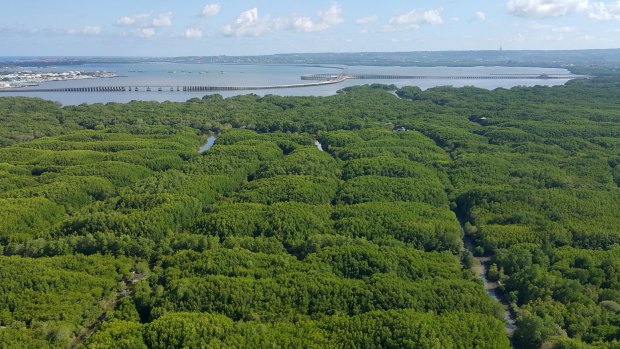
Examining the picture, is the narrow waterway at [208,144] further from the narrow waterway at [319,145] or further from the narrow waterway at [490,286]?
the narrow waterway at [490,286]

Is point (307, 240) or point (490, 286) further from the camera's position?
point (307, 240)

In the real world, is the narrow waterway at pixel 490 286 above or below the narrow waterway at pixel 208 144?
below

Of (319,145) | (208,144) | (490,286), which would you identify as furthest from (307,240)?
(208,144)

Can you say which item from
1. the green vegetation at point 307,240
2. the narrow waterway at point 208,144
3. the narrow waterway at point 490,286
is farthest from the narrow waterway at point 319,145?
the narrow waterway at point 490,286

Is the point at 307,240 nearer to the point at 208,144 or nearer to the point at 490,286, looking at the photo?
the point at 490,286

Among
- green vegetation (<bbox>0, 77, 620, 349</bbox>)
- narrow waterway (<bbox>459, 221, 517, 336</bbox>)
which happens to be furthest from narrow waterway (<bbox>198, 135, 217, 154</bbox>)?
narrow waterway (<bbox>459, 221, 517, 336</bbox>)

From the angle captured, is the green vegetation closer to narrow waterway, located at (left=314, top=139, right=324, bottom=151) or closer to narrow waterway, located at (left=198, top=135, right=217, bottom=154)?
narrow waterway, located at (left=198, top=135, right=217, bottom=154)
